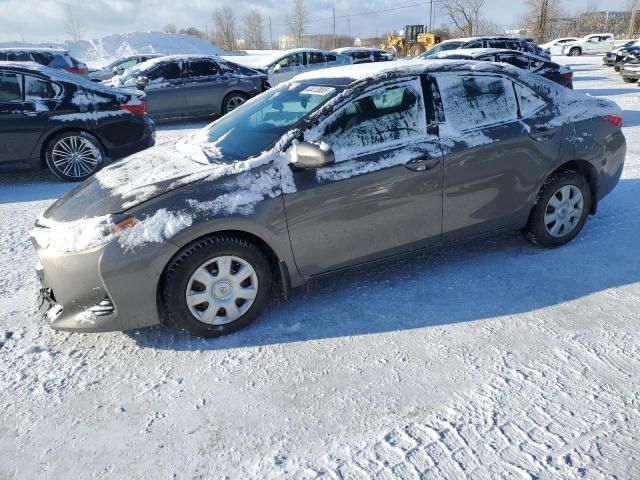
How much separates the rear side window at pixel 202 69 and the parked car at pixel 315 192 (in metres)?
8.49

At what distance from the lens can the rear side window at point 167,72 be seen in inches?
468

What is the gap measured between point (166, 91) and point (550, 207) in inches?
382

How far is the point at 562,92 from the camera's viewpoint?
14.1ft

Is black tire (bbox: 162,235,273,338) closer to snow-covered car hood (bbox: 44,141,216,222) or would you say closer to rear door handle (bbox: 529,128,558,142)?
snow-covered car hood (bbox: 44,141,216,222)

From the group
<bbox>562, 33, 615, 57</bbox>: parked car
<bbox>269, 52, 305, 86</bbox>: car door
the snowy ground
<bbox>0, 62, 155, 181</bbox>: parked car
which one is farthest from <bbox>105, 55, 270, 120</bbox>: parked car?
<bbox>562, 33, 615, 57</bbox>: parked car

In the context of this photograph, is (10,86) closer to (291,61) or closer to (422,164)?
(422,164)

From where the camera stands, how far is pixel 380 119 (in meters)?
3.54

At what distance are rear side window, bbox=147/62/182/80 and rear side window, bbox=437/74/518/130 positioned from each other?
958 centimetres

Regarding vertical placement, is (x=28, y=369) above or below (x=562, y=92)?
below

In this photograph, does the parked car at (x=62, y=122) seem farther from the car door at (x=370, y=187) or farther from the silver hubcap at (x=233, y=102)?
the silver hubcap at (x=233, y=102)

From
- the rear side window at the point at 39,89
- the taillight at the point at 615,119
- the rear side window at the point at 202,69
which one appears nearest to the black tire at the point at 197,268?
the taillight at the point at 615,119

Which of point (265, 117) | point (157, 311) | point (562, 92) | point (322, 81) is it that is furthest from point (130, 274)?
point (562, 92)

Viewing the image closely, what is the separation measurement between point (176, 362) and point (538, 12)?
208 ft

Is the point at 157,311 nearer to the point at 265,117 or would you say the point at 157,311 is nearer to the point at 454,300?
the point at 265,117
